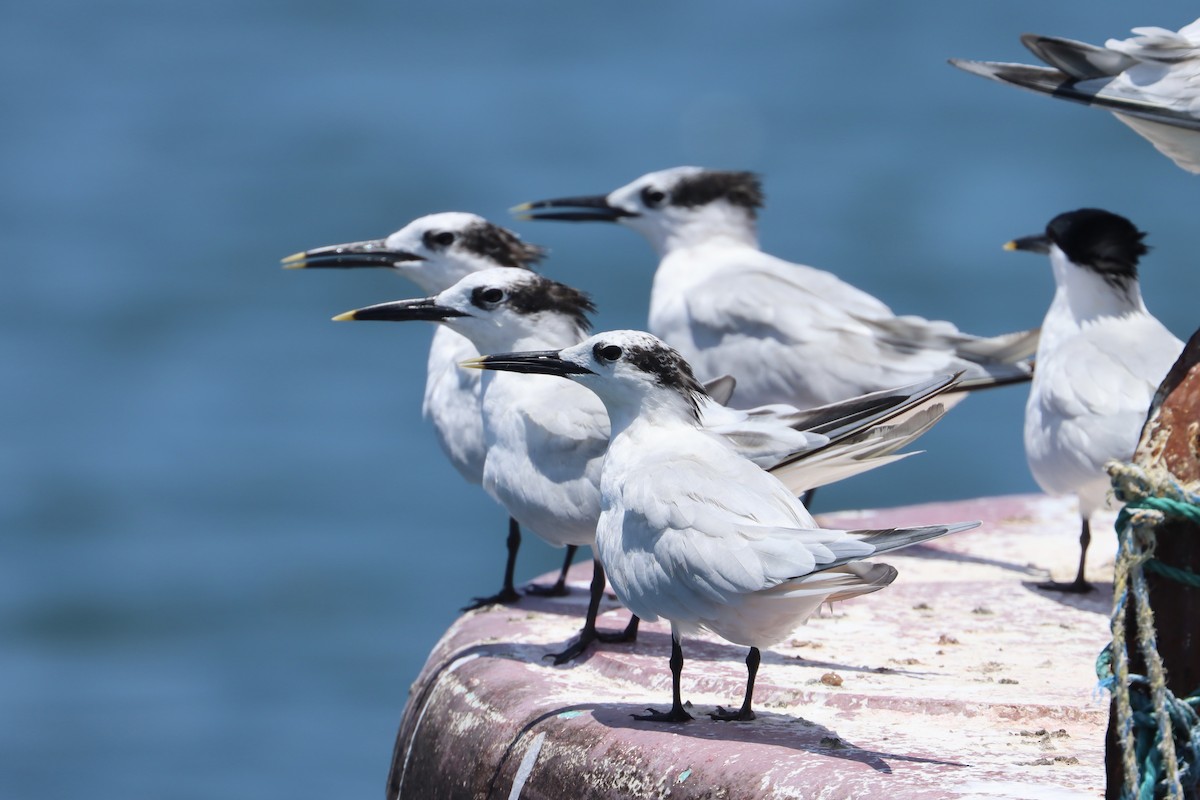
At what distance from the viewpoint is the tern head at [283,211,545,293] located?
23.1 ft

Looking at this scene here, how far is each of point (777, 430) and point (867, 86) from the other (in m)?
20.3

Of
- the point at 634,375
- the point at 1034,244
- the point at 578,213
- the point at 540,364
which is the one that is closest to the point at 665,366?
the point at 634,375

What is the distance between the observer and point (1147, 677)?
128 inches

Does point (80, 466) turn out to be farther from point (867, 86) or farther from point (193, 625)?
point (867, 86)

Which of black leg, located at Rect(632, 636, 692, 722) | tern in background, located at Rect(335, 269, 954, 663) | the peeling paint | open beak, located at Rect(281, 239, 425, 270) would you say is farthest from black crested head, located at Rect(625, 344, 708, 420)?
open beak, located at Rect(281, 239, 425, 270)

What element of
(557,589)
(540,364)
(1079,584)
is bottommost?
(557,589)

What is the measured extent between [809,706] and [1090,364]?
210 cm

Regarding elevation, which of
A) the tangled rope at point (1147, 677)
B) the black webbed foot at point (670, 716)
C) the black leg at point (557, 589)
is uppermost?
the tangled rope at point (1147, 677)

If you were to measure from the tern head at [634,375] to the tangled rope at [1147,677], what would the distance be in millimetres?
1692

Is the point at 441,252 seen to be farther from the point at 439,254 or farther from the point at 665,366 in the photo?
the point at 665,366

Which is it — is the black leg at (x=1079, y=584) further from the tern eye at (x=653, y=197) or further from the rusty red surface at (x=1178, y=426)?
the tern eye at (x=653, y=197)

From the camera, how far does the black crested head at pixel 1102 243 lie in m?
6.53

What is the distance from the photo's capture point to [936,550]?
6938 millimetres

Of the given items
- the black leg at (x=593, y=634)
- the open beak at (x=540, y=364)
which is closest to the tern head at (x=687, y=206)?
the black leg at (x=593, y=634)
